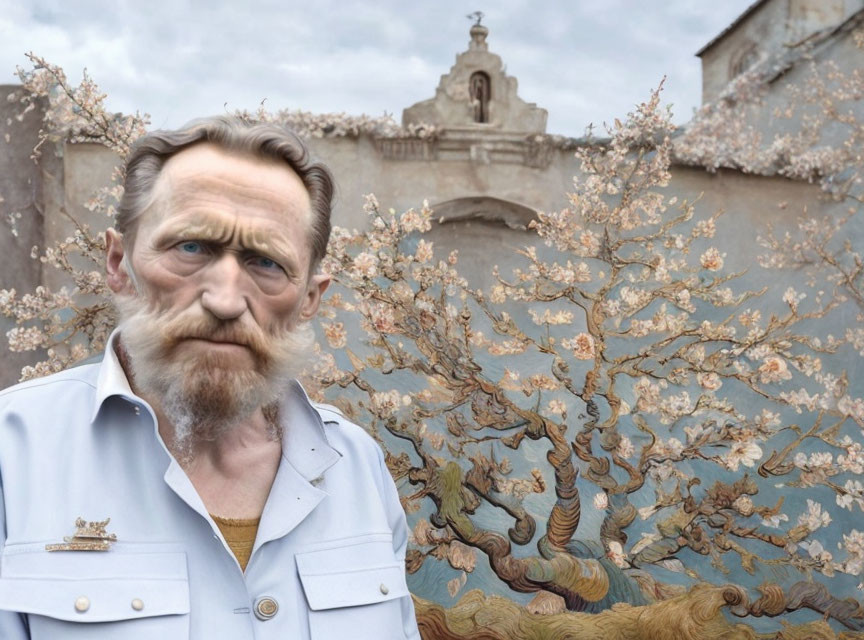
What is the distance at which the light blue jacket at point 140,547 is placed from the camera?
1.22 metres

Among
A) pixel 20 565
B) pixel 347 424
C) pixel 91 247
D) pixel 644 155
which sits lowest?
pixel 20 565

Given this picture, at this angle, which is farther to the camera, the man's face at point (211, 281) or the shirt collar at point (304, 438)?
the shirt collar at point (304, 438)

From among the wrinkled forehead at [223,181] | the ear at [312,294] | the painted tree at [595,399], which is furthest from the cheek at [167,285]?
the painted tree at [595,399]

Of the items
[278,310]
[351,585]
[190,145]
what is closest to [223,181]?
[190,145]

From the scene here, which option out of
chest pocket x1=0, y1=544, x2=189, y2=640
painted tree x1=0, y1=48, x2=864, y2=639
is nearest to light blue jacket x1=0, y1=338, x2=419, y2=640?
chest pocket x1=0, y1=544, x2=189, y2=640

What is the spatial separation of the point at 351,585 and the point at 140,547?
1.15 feet

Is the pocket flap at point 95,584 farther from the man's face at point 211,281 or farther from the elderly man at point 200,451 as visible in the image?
the man's face at point 211,281

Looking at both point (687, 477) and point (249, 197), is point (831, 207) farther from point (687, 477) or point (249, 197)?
point (249, 197)

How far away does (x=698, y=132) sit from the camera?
442cm

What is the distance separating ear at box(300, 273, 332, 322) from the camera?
1.62m

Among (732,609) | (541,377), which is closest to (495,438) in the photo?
(541,377)

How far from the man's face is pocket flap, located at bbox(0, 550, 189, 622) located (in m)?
0.26

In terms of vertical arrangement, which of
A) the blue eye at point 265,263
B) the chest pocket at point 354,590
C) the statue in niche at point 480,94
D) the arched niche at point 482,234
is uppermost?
the statue in niche at point 480,94

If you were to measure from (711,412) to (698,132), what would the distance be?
144 cm
